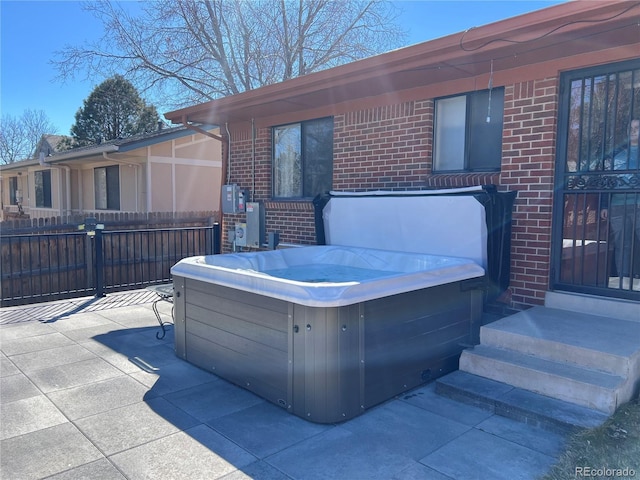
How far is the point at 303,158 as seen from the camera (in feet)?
22.6

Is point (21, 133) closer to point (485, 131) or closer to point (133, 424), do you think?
point (485, 131)

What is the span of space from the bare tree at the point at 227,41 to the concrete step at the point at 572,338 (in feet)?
39.0

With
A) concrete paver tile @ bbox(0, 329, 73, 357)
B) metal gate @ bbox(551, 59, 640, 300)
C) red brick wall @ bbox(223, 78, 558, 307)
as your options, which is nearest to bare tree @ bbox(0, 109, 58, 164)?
red brick wall @ bbox(223, 78, 558, 307)

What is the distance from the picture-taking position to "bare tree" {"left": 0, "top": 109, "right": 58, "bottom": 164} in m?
33.0

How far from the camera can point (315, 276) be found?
195 inches

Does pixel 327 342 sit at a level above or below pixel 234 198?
below

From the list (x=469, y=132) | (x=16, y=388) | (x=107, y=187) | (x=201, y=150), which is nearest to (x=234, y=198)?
(x=469, y=132)

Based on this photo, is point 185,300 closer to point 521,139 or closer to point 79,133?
point 521,139

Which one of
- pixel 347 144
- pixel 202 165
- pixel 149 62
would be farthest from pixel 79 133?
pixel 347 144

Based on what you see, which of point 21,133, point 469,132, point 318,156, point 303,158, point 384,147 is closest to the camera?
point 469,132

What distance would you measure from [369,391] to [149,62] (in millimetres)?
13452

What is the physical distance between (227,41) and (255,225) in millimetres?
9074

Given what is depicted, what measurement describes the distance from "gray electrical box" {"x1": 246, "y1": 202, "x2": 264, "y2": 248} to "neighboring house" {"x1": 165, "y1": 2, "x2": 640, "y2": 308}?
1824 mm

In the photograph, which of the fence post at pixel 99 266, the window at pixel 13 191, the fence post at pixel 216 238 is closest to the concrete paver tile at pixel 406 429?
the fence post at pixel 99 266
